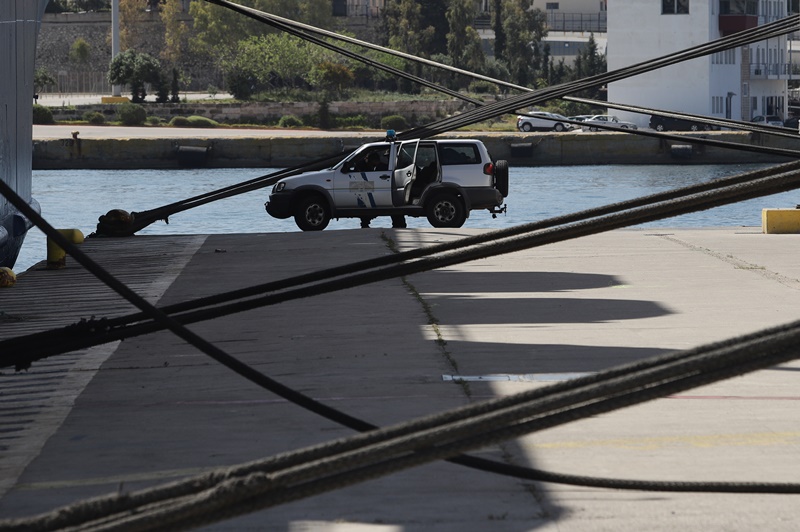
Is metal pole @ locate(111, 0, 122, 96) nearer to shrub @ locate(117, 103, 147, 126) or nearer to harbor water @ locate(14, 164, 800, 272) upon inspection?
shrub @ locate(117, 103, 147, 126)

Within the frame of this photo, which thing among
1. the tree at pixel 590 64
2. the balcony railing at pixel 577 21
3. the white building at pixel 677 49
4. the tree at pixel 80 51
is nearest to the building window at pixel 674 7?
the white building at pixel 677 49

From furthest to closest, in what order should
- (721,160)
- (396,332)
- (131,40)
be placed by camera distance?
(131,40) < (721,160) < (396,332)

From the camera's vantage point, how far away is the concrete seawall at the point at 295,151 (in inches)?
2352

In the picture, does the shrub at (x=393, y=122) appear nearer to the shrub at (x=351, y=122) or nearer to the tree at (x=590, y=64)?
the shrub at (x=351, y=122)

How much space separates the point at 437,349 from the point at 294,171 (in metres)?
5.01

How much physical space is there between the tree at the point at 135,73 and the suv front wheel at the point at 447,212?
55.9 m

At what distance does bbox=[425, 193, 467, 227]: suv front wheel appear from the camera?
85.7 ft

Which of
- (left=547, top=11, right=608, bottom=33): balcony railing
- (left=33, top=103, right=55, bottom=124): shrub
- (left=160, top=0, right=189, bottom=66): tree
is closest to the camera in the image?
(left=33, top=103, right=55, bottom=124): shrub

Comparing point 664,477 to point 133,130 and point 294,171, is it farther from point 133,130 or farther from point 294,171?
point 133,130

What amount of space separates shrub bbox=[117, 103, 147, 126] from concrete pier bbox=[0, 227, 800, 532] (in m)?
55.5

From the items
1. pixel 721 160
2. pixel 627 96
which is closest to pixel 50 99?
pixel 627 96

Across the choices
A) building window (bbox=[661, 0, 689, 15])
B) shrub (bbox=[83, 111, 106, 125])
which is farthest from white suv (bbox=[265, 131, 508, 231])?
building window (bbox=[661, 0, 689, 15])

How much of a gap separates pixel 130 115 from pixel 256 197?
90.4 ft

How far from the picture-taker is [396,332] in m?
12.2
